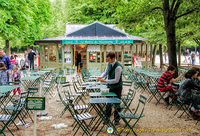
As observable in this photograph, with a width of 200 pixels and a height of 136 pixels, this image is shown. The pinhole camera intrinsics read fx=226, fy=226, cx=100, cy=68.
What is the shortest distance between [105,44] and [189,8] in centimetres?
1025

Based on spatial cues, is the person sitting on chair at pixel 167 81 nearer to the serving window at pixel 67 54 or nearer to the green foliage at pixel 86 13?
the serving window at pixel 67 54

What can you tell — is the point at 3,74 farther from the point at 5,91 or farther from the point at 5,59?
the point at 5,91

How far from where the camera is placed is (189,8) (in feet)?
36.1

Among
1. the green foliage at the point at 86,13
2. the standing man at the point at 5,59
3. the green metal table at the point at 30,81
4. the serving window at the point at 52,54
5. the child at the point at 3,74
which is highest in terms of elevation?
the green foliage at the point at 86,13

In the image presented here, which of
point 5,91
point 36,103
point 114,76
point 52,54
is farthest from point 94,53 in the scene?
point 36,103

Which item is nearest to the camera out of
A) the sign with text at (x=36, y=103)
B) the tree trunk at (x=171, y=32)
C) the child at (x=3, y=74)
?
the sign with text at (x=36, y=103)

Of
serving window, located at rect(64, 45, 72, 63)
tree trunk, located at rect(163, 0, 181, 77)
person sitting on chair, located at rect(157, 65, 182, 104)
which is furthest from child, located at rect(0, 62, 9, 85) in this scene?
serving window, located at rect(64, 45, 72, 63)

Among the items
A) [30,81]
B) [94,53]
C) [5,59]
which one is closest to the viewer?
[5,59]

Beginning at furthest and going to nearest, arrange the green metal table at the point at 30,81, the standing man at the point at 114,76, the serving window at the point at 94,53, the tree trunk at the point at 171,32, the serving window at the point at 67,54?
the serving window at the point at 67,54 < the serving window at the point at 94,53 < the tree trunk at the point at 171,32 < the green metal table at the point at 30,81 < the standing man at the point at 114,76

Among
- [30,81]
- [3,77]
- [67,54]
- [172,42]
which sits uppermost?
→ [172,42]

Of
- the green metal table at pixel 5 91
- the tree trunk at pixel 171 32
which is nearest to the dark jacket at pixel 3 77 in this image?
the green metal table at pixel 5 91

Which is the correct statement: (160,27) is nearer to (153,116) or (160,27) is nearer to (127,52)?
(127,52)

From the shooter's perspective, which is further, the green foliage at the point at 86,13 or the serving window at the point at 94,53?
the green foliage at the point at 86,13

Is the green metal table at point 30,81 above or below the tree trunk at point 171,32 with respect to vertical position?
below
